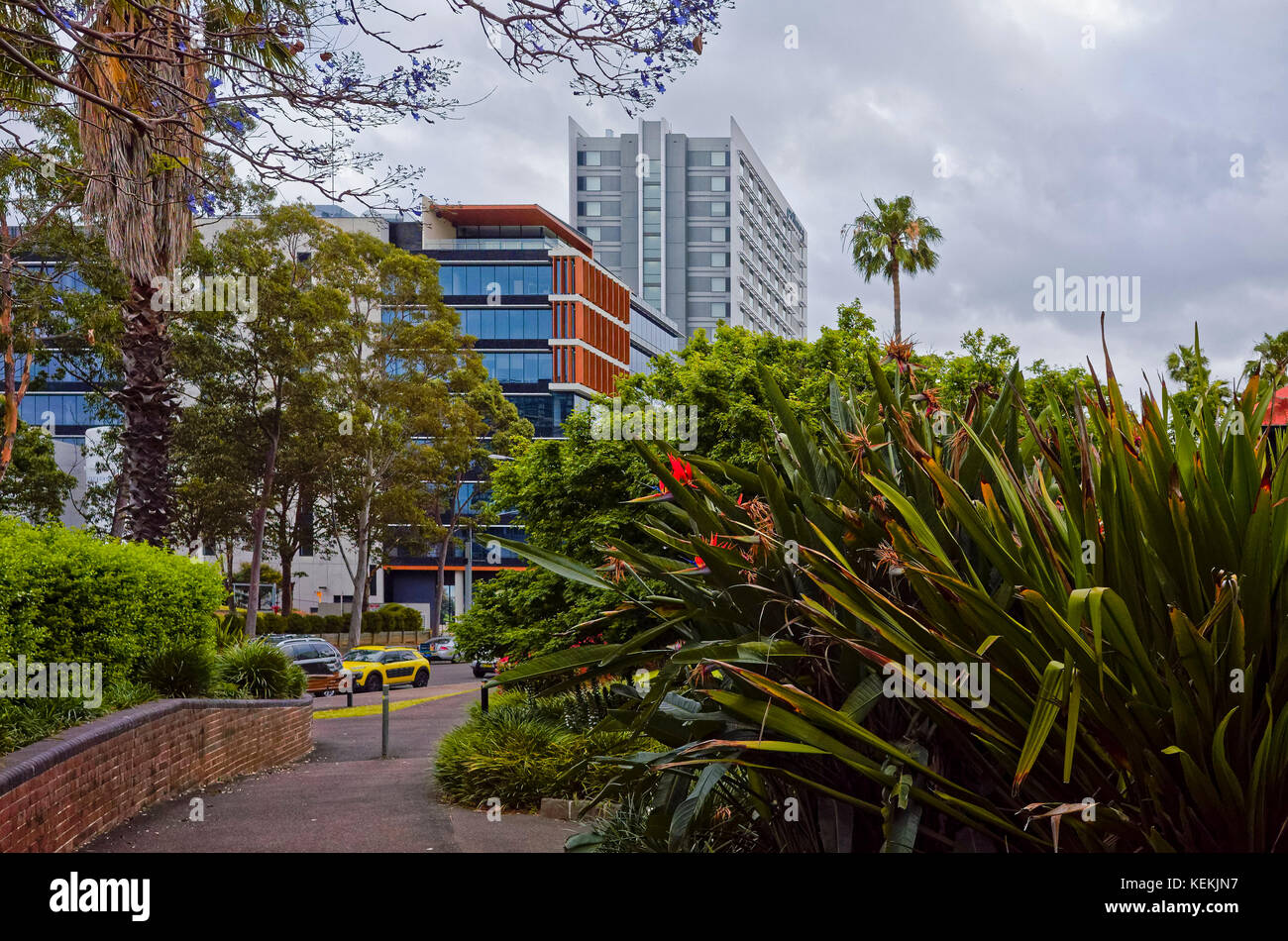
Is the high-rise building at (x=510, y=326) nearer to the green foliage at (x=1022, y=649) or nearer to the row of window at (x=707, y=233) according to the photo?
the row of window at (x=707, y=233)

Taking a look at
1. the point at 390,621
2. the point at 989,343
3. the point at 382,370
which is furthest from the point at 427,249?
the point at 989,343

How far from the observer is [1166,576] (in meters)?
3.32

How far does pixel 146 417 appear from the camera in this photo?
14852 mm

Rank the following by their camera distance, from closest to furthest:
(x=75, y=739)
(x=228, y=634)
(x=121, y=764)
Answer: (x=75, y=739)
(x=121, y=764)
(x=228, y=634)

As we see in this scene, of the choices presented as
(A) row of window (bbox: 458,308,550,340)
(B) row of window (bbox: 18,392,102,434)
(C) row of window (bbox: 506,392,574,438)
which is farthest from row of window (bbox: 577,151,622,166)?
(B) row of window (bbox: 18,392,102,434)

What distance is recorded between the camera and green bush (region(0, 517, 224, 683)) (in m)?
7.34

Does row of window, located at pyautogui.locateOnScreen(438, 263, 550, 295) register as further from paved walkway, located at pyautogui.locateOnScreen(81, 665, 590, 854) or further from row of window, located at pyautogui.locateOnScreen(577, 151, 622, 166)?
paved walkway, located at pyautogui.locateOnScreen(81, 665, 590, 854)

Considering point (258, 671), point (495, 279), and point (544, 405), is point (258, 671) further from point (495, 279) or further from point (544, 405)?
point (495, 279)

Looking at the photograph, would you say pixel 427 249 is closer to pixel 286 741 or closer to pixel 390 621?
pixel 390 621

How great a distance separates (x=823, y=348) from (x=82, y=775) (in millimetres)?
11077

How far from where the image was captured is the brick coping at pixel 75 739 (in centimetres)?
617

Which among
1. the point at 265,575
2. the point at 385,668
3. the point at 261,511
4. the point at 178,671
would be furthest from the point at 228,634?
the point at 265,575

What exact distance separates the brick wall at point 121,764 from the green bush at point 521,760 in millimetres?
2307

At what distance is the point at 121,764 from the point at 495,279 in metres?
67.3
